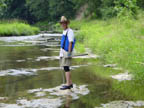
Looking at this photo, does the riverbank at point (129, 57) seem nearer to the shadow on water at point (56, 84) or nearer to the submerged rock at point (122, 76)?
the submerged rock at point (122, 76)

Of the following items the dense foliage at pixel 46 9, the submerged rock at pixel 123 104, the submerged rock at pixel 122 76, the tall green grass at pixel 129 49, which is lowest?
the submerged rock at pixel 123 104

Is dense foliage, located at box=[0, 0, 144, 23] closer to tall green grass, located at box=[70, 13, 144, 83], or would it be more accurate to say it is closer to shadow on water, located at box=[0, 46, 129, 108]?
tall green grass, located at box=[70, 13, 144, 83]

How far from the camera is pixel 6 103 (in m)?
6.82

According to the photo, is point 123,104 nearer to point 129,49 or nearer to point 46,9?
point 129,49

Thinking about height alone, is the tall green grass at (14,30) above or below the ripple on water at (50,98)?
above

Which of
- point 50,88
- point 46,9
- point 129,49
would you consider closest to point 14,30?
point 129,49

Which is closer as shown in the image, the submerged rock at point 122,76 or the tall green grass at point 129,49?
the tall green grass at point 129,49

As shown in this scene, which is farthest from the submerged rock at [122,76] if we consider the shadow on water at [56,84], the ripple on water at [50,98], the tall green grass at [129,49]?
the ripple on water at [50,98]

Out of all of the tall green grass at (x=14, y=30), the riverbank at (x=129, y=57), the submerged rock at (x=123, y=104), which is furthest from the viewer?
the tall green grass at (x=14, y=30)

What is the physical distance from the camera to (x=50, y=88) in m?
8.30

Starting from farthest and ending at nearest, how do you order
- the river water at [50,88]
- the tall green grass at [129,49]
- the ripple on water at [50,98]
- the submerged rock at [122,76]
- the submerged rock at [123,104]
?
the submerged rock at [122,76] < the tall green grass at [129,49] < the river water at [50,88] < the ripple on water at [50,98] < the submerged rock at [123,104]

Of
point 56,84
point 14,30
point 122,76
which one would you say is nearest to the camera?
point 56,84

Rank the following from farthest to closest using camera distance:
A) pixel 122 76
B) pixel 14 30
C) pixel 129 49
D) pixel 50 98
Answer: pixel 14 30
pixel 129 49
pixel 122 76
pixel 50 98

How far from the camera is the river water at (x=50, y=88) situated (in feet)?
22.5
